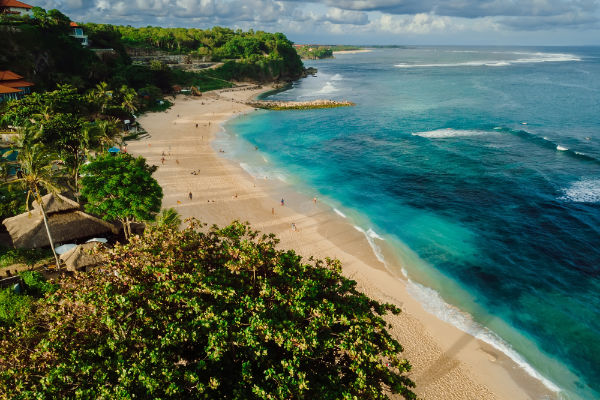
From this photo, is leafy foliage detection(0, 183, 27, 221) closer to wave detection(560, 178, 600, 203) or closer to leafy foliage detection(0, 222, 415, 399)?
leafy foliage detection(0, 222, 415, 399)

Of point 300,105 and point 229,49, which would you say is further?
point 229,49

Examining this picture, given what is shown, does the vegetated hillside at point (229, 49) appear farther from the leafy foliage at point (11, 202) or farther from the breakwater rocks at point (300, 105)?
the leafy foliage at point (11, 202)

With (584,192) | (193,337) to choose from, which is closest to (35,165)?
(193,337)

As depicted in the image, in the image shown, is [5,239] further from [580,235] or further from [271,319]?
[580,235]

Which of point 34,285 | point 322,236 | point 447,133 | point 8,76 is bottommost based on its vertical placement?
point 322,236

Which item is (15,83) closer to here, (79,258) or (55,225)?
(55,225)

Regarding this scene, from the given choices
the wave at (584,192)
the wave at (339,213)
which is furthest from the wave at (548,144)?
the wave at (339,213)
